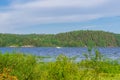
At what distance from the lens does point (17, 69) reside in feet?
47.5

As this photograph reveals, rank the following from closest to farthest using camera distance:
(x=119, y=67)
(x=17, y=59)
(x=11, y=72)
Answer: (x=11, y=72) → (x=17, y=59) → (x=119, y=67)

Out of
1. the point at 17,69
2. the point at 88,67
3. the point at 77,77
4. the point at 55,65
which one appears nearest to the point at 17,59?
the point at 17,69

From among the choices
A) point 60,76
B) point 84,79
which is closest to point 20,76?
point 60,76

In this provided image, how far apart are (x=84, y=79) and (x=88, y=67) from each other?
40.4 inches

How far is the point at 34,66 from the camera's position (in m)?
14.7

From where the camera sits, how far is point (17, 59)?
1494cm

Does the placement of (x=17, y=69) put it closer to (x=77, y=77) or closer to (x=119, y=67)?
(x=77, y=77)

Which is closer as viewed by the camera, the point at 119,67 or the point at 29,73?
the point at 29,73

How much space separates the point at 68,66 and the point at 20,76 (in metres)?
2.21

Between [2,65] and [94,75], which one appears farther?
[94,75]

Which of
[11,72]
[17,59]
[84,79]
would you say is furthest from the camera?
[84,79]

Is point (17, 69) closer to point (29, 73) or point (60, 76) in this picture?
point (29, 73)

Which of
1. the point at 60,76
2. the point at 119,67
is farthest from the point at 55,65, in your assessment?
the point at 119,67

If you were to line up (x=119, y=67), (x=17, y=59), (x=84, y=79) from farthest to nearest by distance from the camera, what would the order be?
(x=119, y=67) → (x=84, y=79) → (x=17, y=59)
